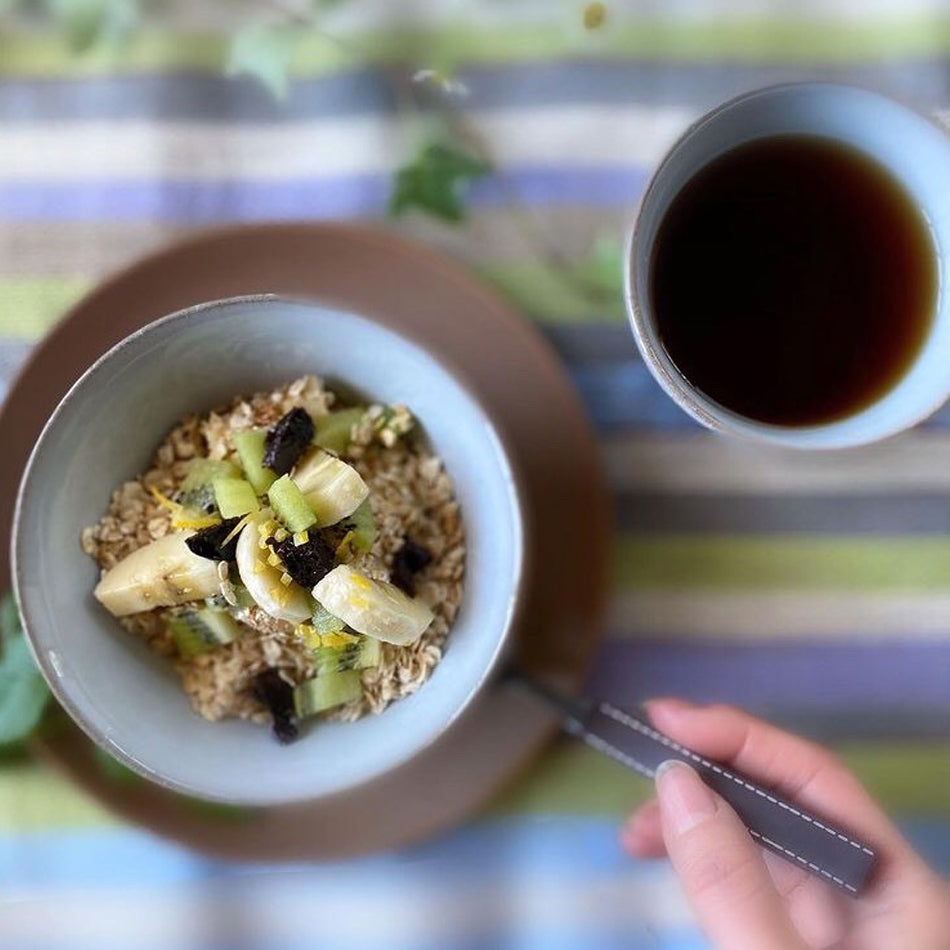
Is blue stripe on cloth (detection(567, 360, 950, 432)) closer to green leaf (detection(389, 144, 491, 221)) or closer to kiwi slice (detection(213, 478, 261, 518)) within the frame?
green leaf (detection(389, 144, 491, 221))

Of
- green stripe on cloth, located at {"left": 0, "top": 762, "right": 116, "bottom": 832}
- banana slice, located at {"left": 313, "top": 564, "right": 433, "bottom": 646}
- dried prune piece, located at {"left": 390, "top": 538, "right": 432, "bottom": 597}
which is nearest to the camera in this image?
banana slice, located at {"left": 313, "top": 564, "right": 433, "bottom": 646}

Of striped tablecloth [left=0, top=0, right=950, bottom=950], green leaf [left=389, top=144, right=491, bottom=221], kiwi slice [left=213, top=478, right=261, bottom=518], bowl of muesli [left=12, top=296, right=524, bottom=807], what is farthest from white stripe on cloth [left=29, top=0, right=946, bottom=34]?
kiwi slice [left=213, top=478, right=261, bottom=518]

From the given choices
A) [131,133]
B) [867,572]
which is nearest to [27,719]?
[131,133]

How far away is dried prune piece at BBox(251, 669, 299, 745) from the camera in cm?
Result: 94

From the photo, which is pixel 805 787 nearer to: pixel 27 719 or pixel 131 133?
pixel 27 719

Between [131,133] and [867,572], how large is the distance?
31.7 inches

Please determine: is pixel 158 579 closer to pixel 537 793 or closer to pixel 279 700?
pixel 279 700

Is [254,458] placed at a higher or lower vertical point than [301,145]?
lower

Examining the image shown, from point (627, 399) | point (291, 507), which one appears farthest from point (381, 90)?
point (291, 507)

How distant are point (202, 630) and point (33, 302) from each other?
0.39m

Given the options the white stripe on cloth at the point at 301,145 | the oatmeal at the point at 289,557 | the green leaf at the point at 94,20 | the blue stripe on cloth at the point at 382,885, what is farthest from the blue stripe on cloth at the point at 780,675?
the green leaf at the point at 94,20

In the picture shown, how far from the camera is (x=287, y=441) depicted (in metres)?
0.89

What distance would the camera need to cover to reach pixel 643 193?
2.91ft

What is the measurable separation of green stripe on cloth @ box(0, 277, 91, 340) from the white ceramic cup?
533 millimetres
